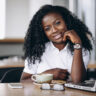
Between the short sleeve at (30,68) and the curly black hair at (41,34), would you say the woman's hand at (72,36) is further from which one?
the short sleeve at (30,68)

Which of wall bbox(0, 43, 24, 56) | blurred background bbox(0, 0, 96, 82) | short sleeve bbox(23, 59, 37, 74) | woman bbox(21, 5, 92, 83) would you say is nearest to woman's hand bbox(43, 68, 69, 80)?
woman bbox(21, 5, 92, 83)

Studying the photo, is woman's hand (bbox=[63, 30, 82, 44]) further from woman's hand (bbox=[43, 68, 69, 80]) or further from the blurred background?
the blurred background

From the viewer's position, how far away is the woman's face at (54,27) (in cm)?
221

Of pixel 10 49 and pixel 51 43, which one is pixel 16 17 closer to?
pixel 10 49

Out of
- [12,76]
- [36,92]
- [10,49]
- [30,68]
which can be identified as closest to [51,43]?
[30,68]

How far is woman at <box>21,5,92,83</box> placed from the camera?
7.29 feet

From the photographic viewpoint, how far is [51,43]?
2363 mm

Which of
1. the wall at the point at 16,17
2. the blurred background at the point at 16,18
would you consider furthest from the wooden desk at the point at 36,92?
the wall at the point at 16,17

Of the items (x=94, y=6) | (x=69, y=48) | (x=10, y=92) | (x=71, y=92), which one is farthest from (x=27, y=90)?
(x=94, y=6)

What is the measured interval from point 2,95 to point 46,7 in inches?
45.8

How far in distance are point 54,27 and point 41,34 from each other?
188 mm

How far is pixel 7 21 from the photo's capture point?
5.66 metres

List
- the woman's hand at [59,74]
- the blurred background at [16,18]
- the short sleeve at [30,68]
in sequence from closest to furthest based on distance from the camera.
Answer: the woman's hand at [59,74] < the short sleeve at [30,68] < the blurred background at [16,18]

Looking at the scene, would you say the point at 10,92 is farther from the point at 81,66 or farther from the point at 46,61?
the point at 46,61
